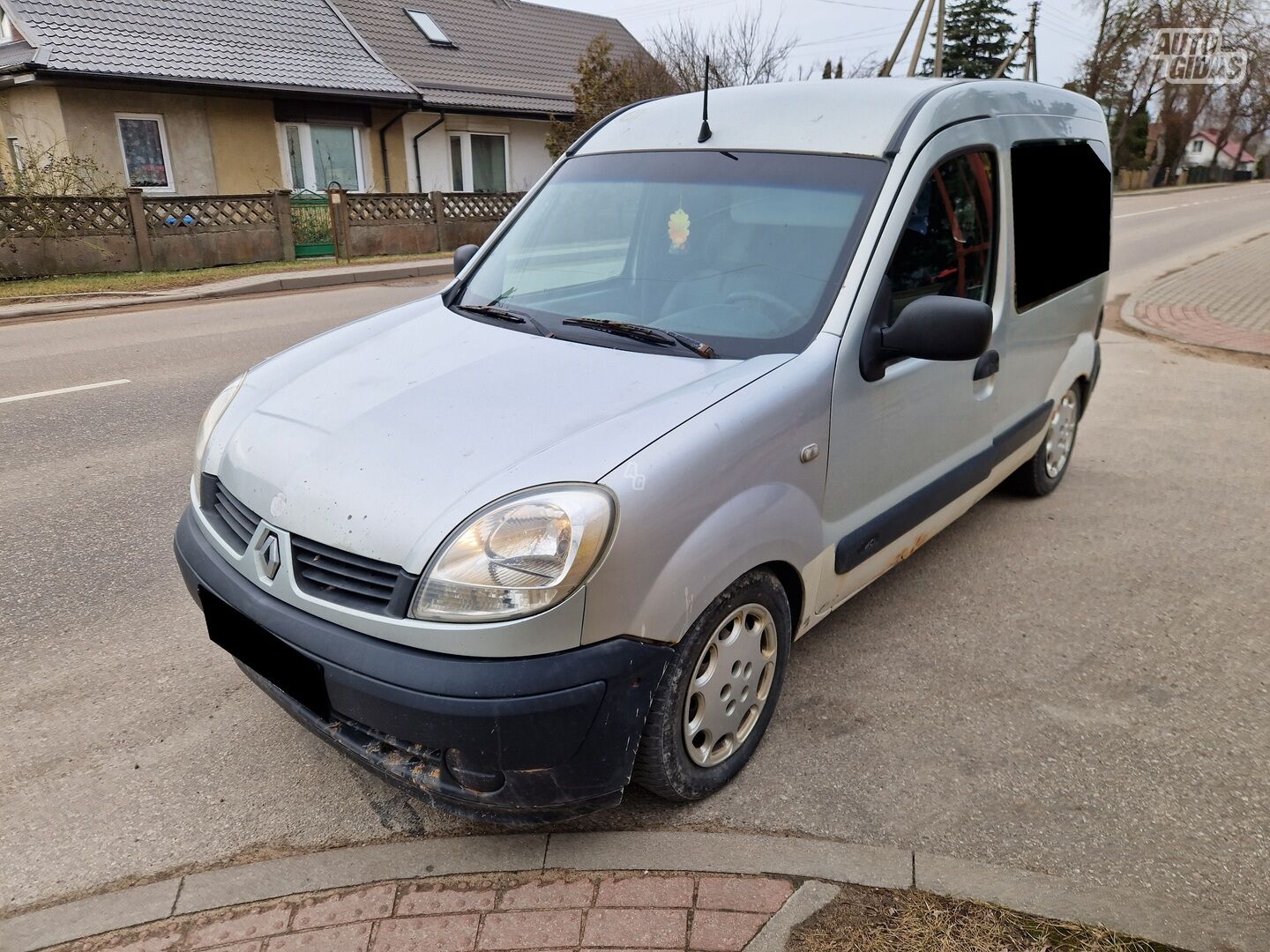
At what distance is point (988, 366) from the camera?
3.56 metres

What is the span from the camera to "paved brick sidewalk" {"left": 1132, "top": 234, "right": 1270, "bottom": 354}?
9703 millimetres

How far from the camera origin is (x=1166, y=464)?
575 centimetres

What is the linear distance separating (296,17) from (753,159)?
2250 cm

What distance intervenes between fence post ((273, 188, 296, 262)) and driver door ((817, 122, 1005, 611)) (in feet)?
51.4

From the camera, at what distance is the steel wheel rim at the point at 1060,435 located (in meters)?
4.84

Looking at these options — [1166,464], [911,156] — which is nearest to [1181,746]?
[911,156]

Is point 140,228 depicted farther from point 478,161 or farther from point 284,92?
point 478,161

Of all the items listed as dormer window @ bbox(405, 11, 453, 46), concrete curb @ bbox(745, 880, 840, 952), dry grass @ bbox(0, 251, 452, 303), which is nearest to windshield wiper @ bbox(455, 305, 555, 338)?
concrete curb @ bbox(745, 880, 840, 952)

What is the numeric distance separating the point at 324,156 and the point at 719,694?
70.3 feet

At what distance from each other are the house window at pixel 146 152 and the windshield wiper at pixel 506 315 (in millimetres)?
17845

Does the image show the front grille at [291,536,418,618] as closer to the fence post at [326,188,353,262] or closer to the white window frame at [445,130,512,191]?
the fence post at [326,188,353,262]

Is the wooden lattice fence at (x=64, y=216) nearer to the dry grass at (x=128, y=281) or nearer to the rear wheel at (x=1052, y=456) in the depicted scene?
the dry grass at (x=128, y=281)

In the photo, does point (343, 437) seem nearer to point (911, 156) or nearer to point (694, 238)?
point (694, 238)

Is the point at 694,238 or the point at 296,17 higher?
the point at 296,17
